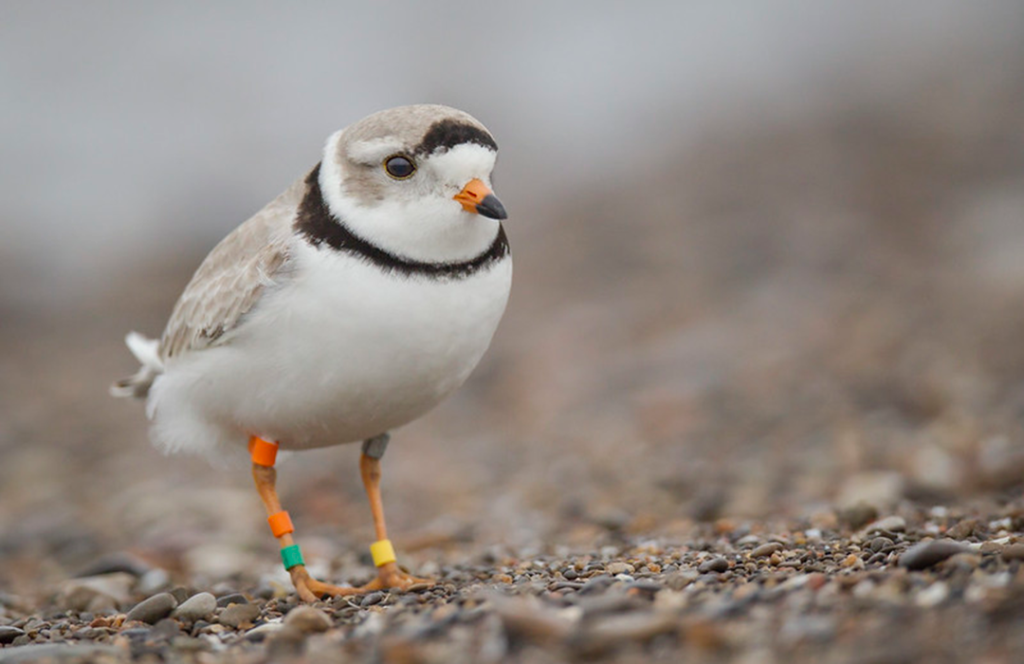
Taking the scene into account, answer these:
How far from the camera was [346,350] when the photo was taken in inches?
175

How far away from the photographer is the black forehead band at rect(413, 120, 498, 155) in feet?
14.7

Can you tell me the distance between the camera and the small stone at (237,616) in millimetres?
4488

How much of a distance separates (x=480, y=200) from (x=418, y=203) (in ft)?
0.86

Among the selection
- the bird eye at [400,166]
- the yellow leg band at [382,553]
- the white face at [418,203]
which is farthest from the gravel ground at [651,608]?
the bird eye at [400,166]

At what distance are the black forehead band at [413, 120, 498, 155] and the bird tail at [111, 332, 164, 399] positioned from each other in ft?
6.68

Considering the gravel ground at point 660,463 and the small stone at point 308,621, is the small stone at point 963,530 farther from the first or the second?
the small stone at point 308,621

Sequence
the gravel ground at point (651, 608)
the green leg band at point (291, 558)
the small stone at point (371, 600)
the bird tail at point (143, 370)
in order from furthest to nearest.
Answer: the bird tail at point (143, 370)
the green leg band at point (291, 558)
the small stone at point (371, 600)
the gravel ground at point (651, 608)

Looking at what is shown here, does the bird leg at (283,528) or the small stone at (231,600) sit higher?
the bird leg at (283,528)

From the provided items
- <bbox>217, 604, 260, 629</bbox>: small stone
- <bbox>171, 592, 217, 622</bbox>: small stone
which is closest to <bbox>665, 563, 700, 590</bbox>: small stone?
<bbox>217, 604, 260, 629</bbox>: small stone

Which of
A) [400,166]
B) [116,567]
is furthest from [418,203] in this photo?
[116,567]

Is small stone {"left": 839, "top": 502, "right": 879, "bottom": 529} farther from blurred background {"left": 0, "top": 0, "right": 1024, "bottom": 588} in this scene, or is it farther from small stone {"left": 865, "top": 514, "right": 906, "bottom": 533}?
blurred background {"left": 0, "top": 0, "right": 1024, "bottom": 588}

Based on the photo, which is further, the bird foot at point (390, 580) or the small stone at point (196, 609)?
the bird foot at point (390, 580)

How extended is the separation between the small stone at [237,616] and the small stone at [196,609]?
74 mm

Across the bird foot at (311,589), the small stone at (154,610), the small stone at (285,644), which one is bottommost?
the small stone at (285,644)
